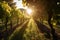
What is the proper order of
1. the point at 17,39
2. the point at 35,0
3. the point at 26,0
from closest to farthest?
the point at 17,39 → the point at 35,0 → the point at 26,0

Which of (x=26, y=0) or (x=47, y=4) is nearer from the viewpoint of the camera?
(x=47, y=4)

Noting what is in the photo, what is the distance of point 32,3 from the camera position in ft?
69.0

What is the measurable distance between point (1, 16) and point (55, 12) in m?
7.66

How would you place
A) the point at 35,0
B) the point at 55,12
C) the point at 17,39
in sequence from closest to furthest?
1. the point at 17,39
2. the point at 55,12
3. the point at 35,0

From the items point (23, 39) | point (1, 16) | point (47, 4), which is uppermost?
point (47, 4)

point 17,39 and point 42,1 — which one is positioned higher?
point 42,1

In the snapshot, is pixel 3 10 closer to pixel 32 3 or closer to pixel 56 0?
pixel 32 3

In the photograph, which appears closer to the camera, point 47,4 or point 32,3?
point 47,4

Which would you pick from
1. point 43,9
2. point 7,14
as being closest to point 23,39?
point 43,9

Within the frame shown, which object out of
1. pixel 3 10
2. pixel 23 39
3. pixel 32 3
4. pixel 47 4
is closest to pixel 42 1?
pixel 47 4

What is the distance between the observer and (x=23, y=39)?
1762 centimetres

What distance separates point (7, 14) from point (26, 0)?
4.03 metres

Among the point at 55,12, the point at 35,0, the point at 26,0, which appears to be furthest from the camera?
the point at 26,0

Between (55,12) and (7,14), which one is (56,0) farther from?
(7,14)
